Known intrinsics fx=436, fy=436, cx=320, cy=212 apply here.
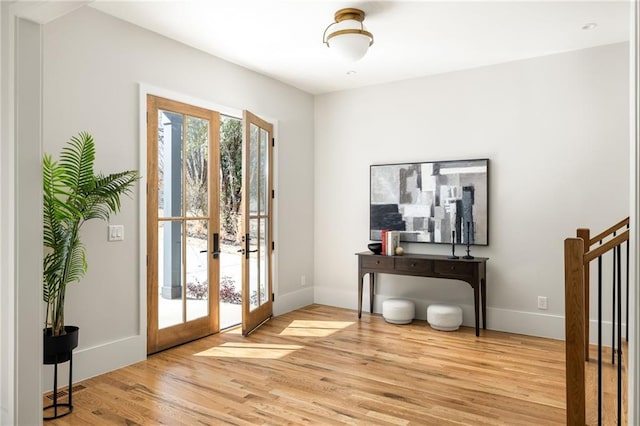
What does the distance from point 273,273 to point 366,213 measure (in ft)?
4.47

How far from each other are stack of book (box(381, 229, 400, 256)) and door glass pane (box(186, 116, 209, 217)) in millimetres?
1987

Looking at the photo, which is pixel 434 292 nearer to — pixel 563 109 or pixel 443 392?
pixel 443 392

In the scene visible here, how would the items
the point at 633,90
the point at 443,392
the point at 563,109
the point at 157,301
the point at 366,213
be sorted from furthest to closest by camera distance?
the point at 366,213 → the point at 563,109 → the point at 157,301 → the point at 443,392 → the point at 633,90

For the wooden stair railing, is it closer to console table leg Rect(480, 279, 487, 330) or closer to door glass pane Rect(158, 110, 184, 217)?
console table leg Rect(480, 279, 487, 330)

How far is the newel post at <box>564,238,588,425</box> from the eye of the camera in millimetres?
2102

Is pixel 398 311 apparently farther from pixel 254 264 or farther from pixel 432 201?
pixel 254 264

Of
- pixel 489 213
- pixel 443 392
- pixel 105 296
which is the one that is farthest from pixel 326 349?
pixel 489 213

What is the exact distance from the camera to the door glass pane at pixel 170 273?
151 inches

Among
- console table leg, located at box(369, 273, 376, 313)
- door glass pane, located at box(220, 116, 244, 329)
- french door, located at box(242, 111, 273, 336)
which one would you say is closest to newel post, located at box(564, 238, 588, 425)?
french door, located at box(242, 111, 273, 336)

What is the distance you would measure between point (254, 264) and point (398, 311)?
1648 millimetres

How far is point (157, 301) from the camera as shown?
12.4 feet

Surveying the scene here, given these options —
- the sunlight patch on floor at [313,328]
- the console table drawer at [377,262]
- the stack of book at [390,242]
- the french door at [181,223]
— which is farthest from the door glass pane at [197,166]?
the stack of book at [390,242]

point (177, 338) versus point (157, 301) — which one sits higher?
point (157, 301)

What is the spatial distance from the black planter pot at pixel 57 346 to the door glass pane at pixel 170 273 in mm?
1085
